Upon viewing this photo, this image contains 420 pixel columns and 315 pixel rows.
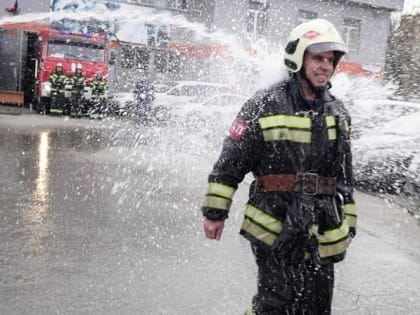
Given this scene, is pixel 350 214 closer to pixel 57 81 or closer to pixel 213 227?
pixel 213 227

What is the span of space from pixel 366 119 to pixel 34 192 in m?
5.93

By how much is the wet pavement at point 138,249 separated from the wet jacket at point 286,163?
3.75ft

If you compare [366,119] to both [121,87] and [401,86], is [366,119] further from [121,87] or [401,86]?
[401,86]

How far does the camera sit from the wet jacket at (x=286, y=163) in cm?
284

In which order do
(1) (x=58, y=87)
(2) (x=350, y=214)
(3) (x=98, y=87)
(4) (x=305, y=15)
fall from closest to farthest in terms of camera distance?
(2) (x=350, y=214) → (1) (x=58, y=87) → (3) (x=98, y=87) → (4) (x=305, y=15)

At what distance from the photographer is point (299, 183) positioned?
2.86 m

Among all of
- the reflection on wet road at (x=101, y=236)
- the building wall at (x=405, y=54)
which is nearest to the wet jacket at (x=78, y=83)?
the reflection on wet road at (x=101, y=236)

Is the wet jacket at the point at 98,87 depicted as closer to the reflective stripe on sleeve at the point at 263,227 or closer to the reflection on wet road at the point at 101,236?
the reflection on wet road at the point at 101,236

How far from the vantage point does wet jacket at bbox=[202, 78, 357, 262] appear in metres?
2.84

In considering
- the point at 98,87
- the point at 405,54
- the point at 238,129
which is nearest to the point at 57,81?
the point at 98,87

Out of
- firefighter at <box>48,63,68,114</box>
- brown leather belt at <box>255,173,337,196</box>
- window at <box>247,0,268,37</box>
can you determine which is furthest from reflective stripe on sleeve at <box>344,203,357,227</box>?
window at <box>247,0,268,37</box>

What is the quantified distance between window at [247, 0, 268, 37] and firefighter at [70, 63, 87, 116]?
464 inches

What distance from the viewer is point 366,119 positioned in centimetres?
1023

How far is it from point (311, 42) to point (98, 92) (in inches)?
701
